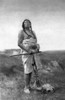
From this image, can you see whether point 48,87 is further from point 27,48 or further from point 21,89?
point 27,48

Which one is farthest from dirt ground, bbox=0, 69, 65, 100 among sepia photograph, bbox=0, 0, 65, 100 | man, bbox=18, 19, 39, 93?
man, bbox=18, 19, 39, 93

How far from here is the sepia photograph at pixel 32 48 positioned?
201 inches

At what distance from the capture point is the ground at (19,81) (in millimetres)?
4945

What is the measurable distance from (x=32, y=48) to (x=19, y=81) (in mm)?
675

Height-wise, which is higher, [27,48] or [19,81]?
[27,48]

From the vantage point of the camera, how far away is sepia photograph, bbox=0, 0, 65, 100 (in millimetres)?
5102

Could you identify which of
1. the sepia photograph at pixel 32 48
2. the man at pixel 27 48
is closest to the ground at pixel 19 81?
the sepia photograph at pixel 32 48

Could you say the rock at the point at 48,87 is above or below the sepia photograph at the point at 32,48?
below

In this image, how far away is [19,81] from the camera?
5371 millimetres

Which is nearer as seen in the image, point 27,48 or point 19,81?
point 27,48

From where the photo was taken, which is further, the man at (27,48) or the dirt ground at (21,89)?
the man at (27,48)

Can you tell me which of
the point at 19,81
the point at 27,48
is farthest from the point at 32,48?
the point at 19,81

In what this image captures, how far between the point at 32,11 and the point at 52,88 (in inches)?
66.5

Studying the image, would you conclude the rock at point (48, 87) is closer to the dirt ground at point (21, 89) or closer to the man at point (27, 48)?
the dirt ground at point (21, 89)
